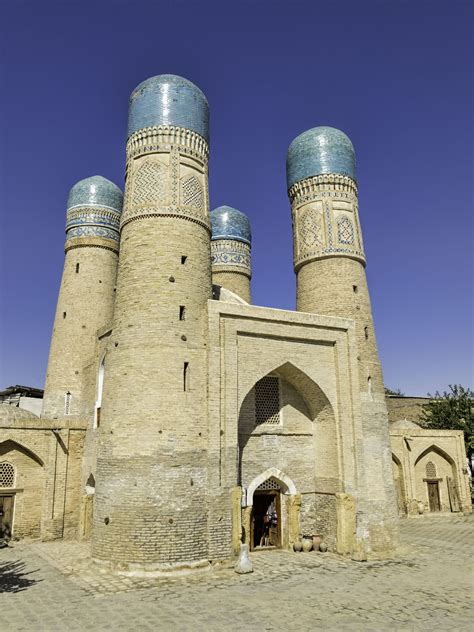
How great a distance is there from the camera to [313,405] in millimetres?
15469

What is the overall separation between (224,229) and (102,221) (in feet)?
21.9

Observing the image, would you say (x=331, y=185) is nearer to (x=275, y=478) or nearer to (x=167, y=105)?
(x=167, y=105)

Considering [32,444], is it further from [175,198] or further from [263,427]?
[175,198]

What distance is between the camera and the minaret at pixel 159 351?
11688 millimetres

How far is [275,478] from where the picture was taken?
1460 cm

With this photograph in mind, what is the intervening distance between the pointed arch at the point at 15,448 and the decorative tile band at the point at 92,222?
27.3ft

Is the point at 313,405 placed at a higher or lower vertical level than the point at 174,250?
lower

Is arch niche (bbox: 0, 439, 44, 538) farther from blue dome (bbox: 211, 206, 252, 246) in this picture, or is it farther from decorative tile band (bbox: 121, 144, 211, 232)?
blue dome (bbox: 211, 206, 252, 246)

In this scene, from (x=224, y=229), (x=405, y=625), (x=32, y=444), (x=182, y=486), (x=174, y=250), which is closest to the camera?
(x=405, y=625)

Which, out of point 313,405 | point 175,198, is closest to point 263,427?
point 313,405

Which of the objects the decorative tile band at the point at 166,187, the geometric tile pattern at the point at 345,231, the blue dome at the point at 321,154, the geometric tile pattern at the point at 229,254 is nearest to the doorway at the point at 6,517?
the decorative tile band at the point at 166,187

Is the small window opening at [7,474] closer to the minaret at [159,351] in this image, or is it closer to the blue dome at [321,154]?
the minaret at [159,351]

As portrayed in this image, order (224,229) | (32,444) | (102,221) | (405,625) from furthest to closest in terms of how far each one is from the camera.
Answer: (224,229) < (102,221) < (32,444) < (405,625)

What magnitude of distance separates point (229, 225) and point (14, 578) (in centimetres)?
1778
